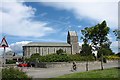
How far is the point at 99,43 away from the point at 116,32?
7.71ft

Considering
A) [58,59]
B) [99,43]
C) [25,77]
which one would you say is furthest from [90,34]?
[58,59]

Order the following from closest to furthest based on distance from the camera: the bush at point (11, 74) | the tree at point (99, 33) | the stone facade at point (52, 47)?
1. the bush at point (11, 74)
2. the tree at point (99, 33)
3. the stone facade at point (52, 47)

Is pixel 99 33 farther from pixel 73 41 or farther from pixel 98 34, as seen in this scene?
pixel 73 41

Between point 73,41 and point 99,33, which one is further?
point 73,41

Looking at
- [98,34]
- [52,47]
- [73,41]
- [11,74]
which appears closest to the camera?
[11,74]

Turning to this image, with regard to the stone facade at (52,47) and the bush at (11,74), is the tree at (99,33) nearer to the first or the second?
the bush at (11,74)

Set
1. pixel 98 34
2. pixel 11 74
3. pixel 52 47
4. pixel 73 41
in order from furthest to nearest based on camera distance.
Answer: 1. pixel 52 47
2. pixel 73 41
3. pixel 98 34
4. pixel 11 74

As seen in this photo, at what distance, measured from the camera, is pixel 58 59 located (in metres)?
50.0

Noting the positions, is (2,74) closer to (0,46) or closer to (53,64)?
(0,46)

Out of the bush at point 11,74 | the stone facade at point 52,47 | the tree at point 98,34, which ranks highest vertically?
the stone facade at point 52,47

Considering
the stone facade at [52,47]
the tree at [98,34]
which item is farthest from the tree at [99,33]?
the stone facade at [52,47]

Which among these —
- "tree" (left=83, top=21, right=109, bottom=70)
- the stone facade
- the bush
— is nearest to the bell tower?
the stone facade

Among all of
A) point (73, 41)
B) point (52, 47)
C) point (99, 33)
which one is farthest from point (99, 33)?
point (52, 47)

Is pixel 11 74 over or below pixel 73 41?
below
